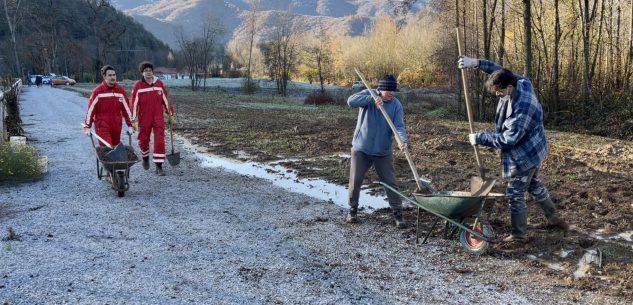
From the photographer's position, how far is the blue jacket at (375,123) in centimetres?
559

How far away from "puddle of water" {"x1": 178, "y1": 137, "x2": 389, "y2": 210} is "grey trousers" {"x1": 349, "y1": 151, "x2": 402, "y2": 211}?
3.00 ft

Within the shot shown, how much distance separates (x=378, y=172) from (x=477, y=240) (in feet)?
4.65

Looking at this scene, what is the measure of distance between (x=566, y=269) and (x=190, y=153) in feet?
27.5

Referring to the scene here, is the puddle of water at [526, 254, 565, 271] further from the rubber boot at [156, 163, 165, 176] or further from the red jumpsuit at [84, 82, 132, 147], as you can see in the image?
the rubber boot at [156, 163, 165, 176]

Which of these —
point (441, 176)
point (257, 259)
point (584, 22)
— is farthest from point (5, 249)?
point (584, 22)

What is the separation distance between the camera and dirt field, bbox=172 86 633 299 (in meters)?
4.64

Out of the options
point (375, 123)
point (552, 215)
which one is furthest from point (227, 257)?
point (552, 215)

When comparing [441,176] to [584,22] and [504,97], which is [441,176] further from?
[584,22]

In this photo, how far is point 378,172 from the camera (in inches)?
228

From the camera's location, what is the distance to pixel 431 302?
388cm

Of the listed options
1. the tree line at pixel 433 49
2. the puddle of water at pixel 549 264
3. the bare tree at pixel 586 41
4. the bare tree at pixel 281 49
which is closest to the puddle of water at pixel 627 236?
the puddle of water at pixel 549 264

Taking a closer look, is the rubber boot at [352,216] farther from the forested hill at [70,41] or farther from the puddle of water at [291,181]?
the forested hill at [70,41]

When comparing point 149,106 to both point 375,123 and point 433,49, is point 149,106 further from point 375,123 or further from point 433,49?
point 433,49

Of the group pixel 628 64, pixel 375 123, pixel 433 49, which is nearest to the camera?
pixel 375 123
